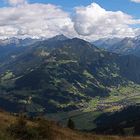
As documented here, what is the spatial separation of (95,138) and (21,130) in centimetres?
813

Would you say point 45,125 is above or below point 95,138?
above

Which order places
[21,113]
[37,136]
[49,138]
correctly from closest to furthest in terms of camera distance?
[37,136], [49,138], [21,113]

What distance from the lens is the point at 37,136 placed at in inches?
853

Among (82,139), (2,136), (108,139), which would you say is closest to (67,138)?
(82,139)

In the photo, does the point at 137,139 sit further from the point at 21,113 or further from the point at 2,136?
the point at 2,136

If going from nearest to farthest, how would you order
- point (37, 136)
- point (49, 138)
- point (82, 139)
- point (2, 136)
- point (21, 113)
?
point (2, 136), point (37, 136), point (49, 138), point (21, 113), point (82, 139)

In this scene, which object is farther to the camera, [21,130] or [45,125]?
[45,125]

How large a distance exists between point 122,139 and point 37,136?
30.8ft

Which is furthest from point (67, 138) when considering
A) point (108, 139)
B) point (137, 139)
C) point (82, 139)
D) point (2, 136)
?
point (2, 136)

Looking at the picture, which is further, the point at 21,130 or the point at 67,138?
the point at 67,138

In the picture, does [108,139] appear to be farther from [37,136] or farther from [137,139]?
[37,136]

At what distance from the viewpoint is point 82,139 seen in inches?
1088

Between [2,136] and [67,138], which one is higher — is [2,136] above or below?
above

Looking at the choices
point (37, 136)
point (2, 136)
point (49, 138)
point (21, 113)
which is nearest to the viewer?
point (2, 136)
